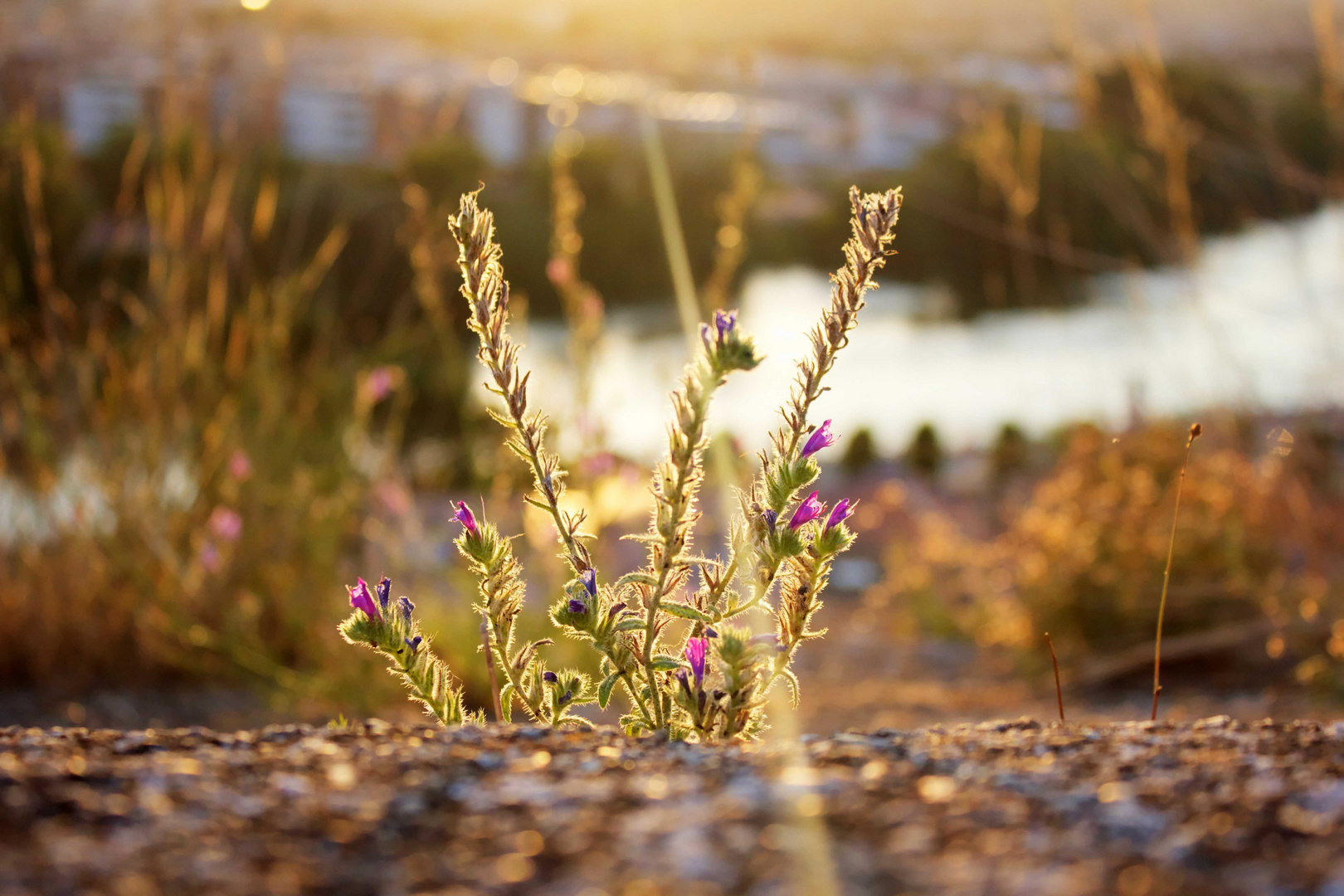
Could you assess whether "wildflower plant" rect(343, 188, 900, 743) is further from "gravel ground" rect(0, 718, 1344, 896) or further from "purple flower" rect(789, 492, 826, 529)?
"gravel ground" rect(0, 718, 1344, 896)

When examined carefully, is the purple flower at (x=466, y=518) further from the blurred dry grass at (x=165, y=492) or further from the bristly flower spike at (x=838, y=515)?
the blurred dry grass at (x=165, y=492)

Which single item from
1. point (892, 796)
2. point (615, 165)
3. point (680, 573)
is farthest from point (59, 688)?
point (615, 165)

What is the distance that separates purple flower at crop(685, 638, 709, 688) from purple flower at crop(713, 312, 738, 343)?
12.7 inches

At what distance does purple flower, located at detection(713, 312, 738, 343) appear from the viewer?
38.9 inches

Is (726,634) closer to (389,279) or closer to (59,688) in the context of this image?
(59,688)

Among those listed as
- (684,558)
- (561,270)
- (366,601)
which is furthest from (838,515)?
(561,270)

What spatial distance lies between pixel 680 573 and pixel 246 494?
250 cm

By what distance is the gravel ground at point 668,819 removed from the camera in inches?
26.3

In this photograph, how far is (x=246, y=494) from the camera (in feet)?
10.9

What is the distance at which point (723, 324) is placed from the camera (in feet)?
3.26

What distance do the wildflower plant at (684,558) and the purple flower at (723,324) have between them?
0.08 feet

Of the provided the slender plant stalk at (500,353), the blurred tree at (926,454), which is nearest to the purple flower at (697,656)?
the slender plant stalk at (500,353)

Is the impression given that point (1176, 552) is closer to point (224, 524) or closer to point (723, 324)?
point (224, 524)

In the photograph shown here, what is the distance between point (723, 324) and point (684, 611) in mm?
291
